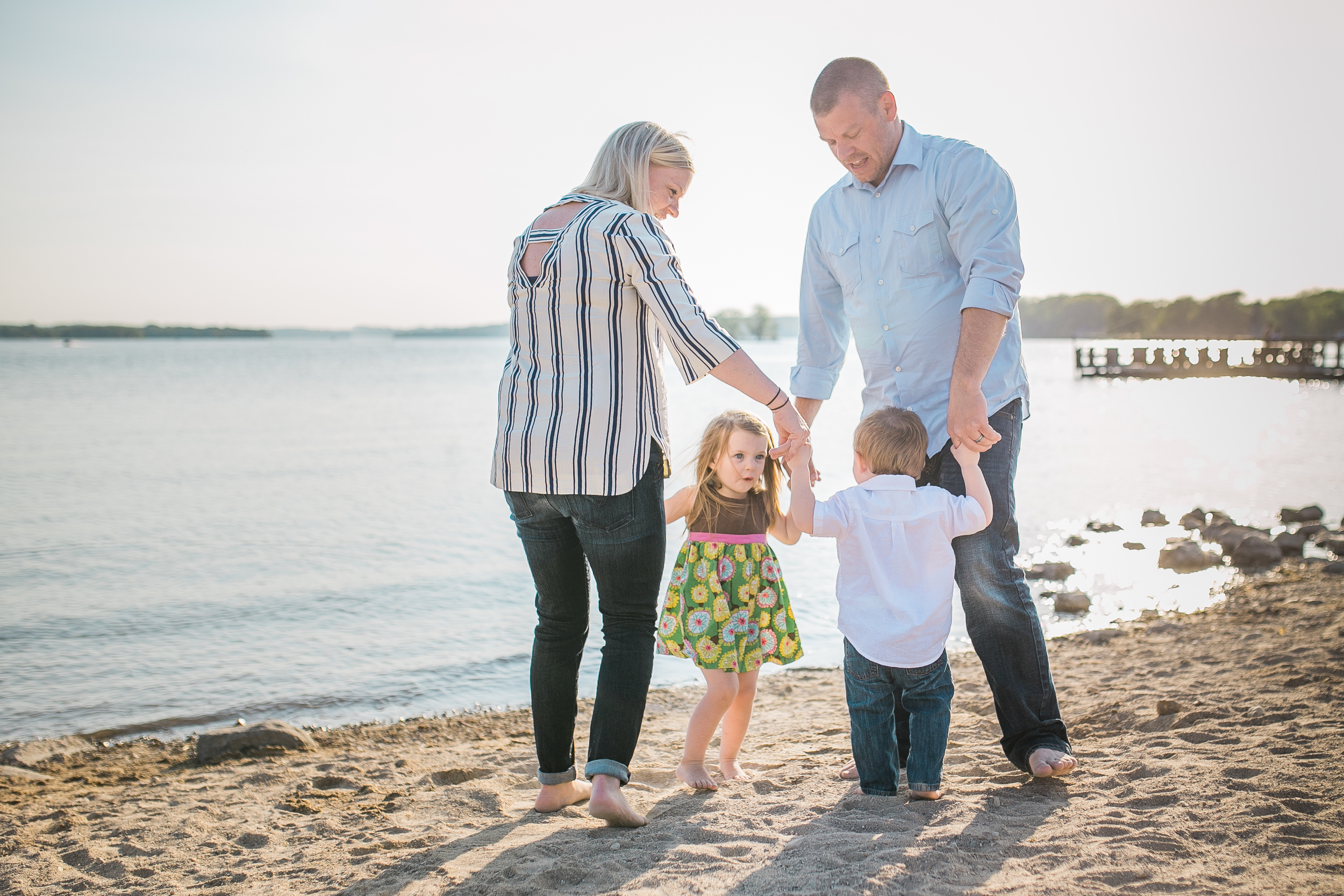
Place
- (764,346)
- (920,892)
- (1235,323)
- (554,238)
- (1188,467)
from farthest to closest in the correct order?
1. (764,346)
2. (1235,323)
3. (1188,467)
4. (554,238)
5. (920,892)

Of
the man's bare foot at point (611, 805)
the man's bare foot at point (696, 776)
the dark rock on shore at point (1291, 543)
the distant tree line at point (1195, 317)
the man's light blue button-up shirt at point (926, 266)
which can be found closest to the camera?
the man's bare foot at point (611, 805)

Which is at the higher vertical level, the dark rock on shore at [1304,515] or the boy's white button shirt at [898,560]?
the boy's white button shirt at [898,560]

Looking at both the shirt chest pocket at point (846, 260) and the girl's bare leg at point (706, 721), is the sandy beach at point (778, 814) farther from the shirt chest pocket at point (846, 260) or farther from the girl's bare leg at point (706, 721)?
the shirt chest pocket at point (846, 260)

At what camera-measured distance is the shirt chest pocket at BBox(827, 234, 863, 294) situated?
325 centimetres

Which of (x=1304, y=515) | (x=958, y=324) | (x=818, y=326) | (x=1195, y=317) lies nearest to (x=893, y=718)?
(x=958, y=324)

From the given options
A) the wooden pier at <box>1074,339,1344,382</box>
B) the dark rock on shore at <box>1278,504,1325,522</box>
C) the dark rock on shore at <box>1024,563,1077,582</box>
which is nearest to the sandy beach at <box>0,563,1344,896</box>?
the dark rock on shore at <box>1024,563,1077,582</box>

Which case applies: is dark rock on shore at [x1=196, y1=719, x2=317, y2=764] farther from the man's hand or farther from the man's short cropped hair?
the man's short cropped hair

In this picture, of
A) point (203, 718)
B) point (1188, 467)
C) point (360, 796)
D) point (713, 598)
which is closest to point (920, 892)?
point (713, 598)

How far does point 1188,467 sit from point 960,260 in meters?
15.2

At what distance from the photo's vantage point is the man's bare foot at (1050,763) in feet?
9.56

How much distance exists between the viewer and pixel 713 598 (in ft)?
10.7

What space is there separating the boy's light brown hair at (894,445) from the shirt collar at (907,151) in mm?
847

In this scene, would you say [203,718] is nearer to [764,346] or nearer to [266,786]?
[266,786]

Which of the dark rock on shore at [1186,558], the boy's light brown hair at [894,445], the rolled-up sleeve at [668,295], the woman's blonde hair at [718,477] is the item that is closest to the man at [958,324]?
the boy's light brown hair at [894,445]
